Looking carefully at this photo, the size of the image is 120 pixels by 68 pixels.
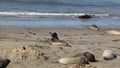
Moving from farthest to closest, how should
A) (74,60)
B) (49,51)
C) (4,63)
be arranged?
(49,51) < (74,60) < (4,63)

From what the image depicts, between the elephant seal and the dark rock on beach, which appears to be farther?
the elephant seal

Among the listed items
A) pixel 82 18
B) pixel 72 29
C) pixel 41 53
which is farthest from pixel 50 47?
pixel 82 18

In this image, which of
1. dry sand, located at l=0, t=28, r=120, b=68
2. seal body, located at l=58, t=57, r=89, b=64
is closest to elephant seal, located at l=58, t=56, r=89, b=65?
seal body, located at l=58, t=57, r=89, b=64

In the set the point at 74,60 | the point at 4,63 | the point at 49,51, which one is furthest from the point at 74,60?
the point at 4,63

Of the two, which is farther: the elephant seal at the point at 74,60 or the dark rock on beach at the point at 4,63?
the elephant seal at the point at 74,60

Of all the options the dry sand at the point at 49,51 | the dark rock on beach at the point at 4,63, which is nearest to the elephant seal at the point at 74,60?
the dry sand at the point at 49,51

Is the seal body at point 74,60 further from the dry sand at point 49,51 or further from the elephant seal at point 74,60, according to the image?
the dry sand at point 49,51

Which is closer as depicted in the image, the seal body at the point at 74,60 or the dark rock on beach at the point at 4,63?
the dark rock on beach at the point at 4,63

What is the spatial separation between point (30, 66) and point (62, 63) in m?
0.58

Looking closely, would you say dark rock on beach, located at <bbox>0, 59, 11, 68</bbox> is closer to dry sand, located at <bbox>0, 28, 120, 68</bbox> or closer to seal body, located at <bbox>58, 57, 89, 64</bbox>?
dry sand, located at <bbox>0, 28, 120, 68</bbox>

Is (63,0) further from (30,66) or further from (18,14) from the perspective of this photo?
(30,66)

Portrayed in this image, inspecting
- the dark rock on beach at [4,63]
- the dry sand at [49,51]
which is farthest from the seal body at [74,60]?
the dark rock on beach at [4,63]

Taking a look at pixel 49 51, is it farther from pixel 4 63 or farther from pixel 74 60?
pixel 4 63

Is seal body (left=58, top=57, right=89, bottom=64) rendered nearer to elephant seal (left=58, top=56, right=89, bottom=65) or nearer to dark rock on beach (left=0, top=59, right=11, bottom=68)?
elephant seal (left=58, top=56, right=89, bottom=65)
